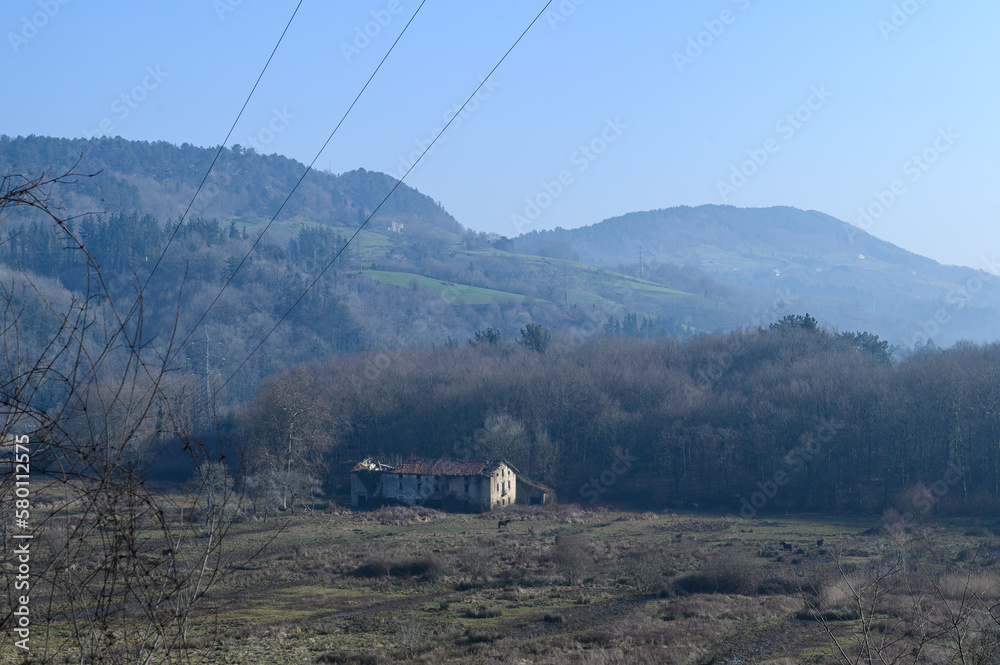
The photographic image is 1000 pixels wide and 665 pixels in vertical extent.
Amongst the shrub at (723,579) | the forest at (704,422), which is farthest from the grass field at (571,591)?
the forest at (704,422)

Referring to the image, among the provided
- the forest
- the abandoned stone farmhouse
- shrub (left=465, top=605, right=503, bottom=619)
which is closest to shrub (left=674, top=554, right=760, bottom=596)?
shrub (left=465, top=605, right=503, bottom=619)

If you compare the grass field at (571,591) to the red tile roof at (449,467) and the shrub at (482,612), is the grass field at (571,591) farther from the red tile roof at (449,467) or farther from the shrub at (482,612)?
the red tile roof at (449,467)

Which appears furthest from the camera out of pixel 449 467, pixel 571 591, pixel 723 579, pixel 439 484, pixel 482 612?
pixel 449 467

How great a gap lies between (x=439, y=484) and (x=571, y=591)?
3162cm

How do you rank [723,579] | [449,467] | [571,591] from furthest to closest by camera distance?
[449,467] → [723,579] → [571,591]

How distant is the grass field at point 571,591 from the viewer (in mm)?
20266

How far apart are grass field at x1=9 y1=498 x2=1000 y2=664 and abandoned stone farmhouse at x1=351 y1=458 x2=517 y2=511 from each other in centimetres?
716

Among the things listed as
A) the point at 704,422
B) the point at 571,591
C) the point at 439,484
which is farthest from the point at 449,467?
the point at 571,591

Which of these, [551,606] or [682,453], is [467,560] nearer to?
[551,606]

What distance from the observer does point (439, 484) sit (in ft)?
199

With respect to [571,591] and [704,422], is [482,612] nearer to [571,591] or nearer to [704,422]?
[571,591]

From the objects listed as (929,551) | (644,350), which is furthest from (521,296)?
(929,551)

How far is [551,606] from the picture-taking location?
27.4m

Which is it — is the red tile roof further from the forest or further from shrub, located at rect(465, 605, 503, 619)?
shrub, located at rect(465, 605, 503, 619)
